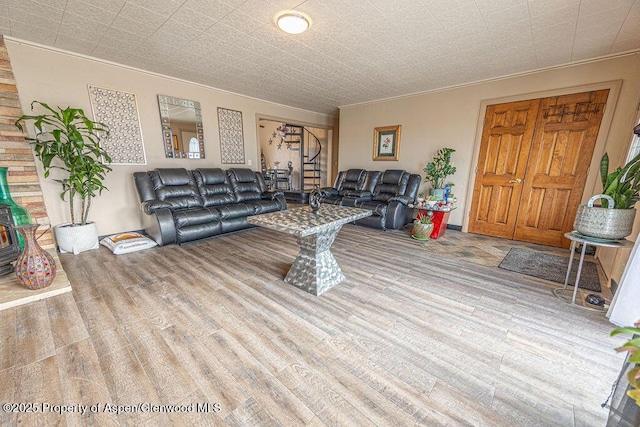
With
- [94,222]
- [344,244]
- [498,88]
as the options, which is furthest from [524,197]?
[94,222]

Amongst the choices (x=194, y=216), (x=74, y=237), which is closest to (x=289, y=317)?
(x=194, y=216)

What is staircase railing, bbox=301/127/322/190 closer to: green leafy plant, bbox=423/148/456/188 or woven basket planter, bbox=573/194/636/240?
green leafy plant, bbox=423/148/456/188

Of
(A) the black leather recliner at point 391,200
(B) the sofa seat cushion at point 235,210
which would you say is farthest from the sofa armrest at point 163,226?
(A) the black leather recliner at point 391,200

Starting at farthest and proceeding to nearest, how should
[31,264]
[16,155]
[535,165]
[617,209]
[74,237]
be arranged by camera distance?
[535,165] → [74,237] → [16,155] → [31,264] → [617,209]

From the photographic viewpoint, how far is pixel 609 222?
1.81 metres

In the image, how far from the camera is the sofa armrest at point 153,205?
324cm

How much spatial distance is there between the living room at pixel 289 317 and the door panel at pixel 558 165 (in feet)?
0.38

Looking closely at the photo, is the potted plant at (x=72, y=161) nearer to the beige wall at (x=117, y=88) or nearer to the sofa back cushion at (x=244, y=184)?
the beige wall at (x=117, y=88)

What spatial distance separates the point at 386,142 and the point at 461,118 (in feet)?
4.72

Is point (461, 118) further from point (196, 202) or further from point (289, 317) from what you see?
point (196, 202)

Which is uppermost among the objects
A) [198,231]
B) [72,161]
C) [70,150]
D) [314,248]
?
[70,150]

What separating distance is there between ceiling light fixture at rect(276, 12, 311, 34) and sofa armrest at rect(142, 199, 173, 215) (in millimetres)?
2690

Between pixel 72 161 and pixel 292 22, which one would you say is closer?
pixel 292 22

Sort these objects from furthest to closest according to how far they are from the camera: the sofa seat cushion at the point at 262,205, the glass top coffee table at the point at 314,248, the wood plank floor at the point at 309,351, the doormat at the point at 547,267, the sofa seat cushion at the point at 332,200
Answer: the sofa seat cushion at the point at 332,200
the sofa seat cushion at the point at 262,205
the doormat at the point at 547,267
the glass top coffee table at the point at 314,248
the wood plank floor at the point at 309,351
